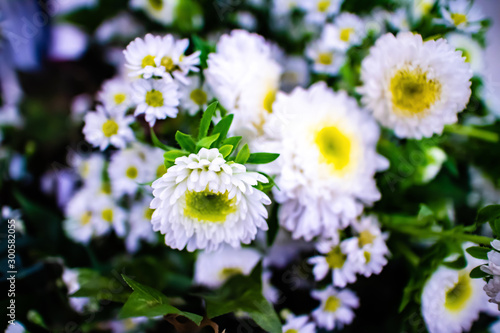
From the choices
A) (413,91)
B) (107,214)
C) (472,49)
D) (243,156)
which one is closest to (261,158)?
(243,156)

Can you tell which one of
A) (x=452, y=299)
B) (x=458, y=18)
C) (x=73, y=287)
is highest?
(x=458, y=18)

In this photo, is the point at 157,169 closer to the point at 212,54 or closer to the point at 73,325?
the point at 212,54

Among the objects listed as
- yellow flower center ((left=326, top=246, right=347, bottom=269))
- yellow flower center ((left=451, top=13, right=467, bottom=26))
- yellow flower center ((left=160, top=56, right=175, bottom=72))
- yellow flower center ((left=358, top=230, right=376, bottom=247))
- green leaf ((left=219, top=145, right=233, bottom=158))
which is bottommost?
yellow flower center ((left=326, top=246, right=347, bottom=269))

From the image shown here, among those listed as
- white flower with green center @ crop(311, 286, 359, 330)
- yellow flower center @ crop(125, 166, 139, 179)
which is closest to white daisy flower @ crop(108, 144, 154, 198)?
yellow flower center @ crop(125, 166, 139, 179)

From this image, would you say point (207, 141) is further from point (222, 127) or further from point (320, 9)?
point (320, 9)

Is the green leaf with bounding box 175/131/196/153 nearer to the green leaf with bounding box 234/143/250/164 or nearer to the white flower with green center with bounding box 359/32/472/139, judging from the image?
the green leaf with bounding box 234/143/250/164

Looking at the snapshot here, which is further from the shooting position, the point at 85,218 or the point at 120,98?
the point at 85,218

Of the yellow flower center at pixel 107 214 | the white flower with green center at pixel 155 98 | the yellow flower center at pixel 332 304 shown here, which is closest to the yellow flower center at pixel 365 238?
the yellow flower center at pixel 332 304
